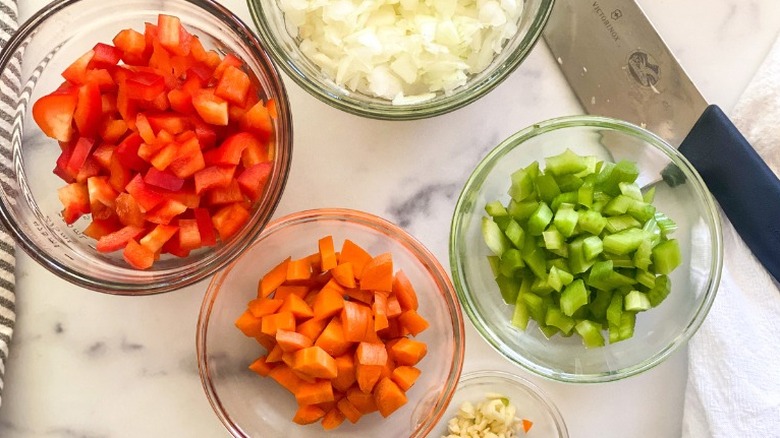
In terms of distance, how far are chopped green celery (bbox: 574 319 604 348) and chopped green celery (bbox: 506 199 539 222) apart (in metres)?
0.24

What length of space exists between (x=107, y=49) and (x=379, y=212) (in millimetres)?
662

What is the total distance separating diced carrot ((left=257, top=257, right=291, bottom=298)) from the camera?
60.2 inches

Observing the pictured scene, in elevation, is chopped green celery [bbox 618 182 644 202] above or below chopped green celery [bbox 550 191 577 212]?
below

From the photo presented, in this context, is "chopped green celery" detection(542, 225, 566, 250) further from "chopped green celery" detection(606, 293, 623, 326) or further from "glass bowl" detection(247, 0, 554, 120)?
"glass bowl" detection(247, 0, 554, 120)

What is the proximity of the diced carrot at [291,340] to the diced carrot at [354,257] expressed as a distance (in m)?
0.17

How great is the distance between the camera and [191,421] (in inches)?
65.2

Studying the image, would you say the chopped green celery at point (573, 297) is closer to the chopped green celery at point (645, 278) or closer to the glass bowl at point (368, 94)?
the chopped green celery at point (645, 278)

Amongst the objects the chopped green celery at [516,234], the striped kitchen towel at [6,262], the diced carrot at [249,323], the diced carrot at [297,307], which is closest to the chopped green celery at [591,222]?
the chopped green celery at [516,234]

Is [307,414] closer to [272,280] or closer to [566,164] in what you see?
[272,280]

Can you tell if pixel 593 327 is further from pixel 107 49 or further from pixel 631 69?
pixel 107 49

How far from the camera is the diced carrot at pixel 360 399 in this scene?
1522 millimetres

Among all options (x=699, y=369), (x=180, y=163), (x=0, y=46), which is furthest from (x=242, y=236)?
(x=699, y=369)

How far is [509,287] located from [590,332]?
0.61 feet

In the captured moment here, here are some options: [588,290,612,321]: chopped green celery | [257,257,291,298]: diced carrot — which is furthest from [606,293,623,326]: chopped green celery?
[257,257,291,298]: diced carrot
